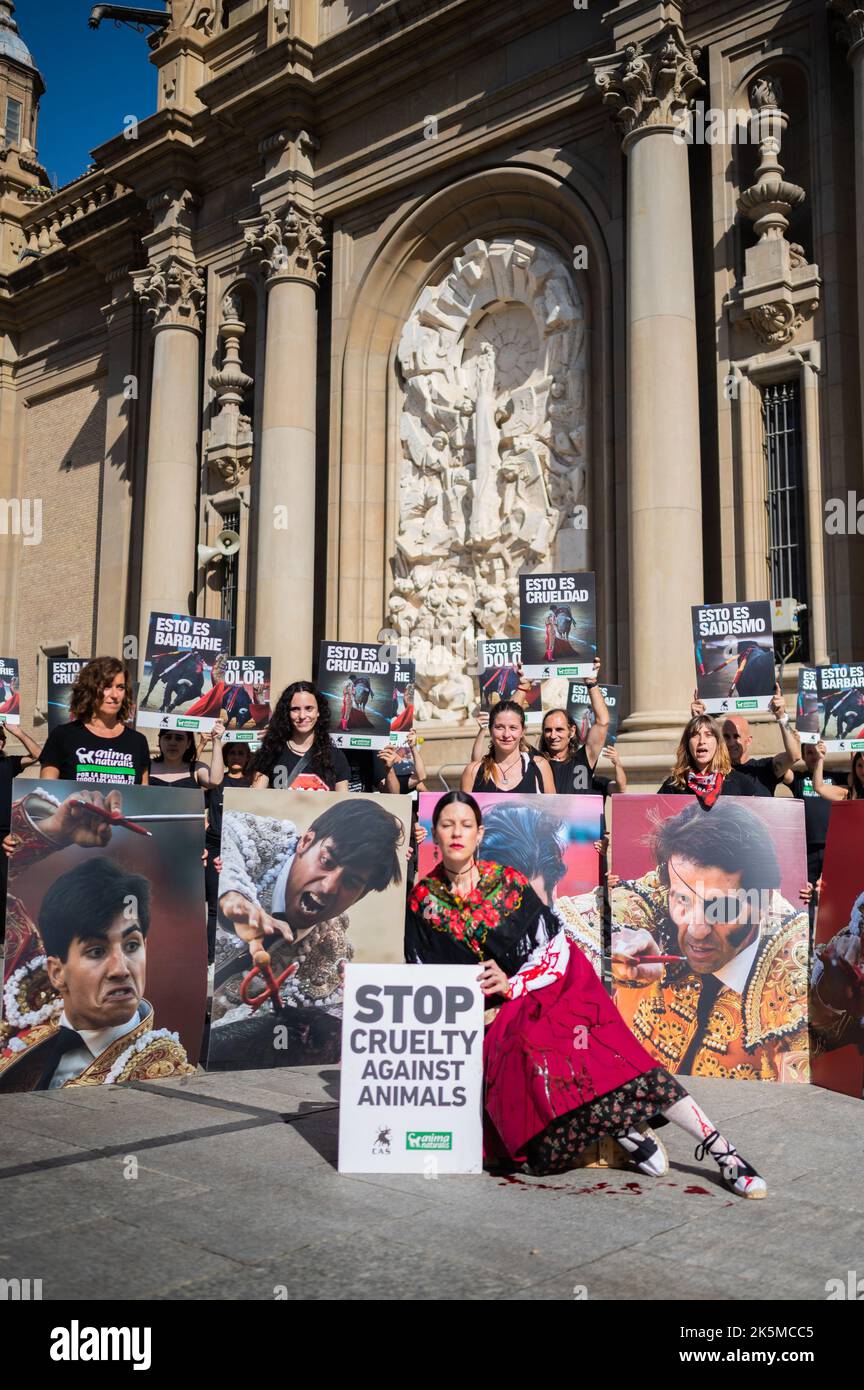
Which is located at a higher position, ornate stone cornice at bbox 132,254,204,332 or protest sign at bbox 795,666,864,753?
ornate stone cornice at bbox 132,254,204,332

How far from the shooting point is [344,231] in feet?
63.2

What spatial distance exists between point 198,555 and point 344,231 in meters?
5.67

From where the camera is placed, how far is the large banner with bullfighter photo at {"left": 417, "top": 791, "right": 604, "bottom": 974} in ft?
26.1

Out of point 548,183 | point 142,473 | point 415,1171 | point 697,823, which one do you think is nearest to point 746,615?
point 697,823

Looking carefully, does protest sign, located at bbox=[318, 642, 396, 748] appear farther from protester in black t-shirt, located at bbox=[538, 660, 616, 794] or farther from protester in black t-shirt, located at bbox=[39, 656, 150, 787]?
protester in black t-shirt, located at bbox=[39, 656, 150, 787]

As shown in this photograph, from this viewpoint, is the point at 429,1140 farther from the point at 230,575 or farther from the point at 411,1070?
the point at 230,575

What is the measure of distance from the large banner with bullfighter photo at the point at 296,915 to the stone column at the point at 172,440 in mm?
13228

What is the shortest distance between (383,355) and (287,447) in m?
2.26

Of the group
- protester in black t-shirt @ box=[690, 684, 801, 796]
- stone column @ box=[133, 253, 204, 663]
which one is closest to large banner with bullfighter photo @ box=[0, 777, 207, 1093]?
protester in black t-shirt @ box=[690, 684, 801, 796]

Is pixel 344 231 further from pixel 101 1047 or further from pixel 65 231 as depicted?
pixel 101 1047

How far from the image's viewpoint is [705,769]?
7660mm

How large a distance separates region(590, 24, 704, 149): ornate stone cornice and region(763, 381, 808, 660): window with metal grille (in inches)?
137

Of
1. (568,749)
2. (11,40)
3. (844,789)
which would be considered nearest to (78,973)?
(568,749)
